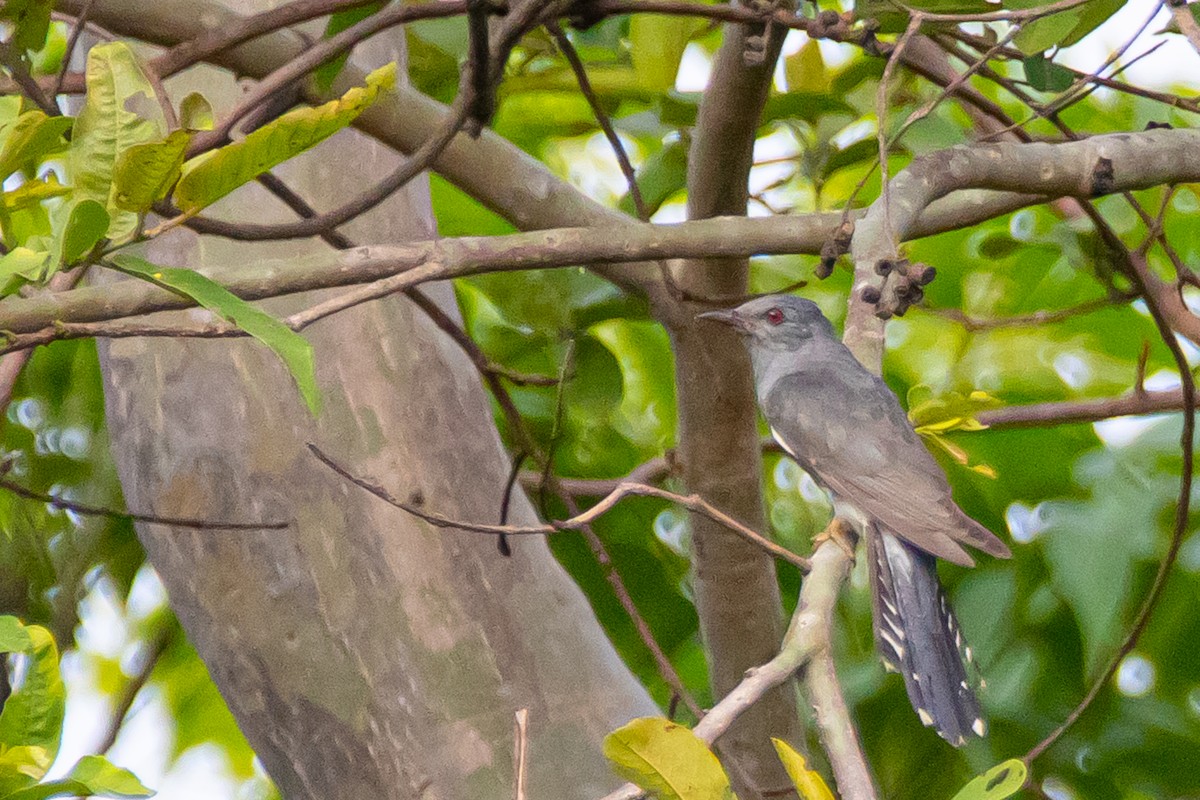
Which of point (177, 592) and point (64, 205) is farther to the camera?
point (177, 592)

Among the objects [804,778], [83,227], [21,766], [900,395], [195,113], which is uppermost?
[83,227]

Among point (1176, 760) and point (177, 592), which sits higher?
point (177, 592)

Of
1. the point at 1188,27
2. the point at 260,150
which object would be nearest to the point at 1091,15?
the point at 1188,27

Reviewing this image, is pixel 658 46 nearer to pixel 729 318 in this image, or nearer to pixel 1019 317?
pixel 729 318

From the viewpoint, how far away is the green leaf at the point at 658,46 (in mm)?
3080

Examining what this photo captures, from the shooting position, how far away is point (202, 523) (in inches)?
86.9

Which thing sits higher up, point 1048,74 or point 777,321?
point 1048,74

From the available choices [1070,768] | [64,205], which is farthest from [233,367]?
[1070,768]

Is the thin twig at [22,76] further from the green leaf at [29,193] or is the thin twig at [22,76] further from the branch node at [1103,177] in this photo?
the branch node at [1103,177]

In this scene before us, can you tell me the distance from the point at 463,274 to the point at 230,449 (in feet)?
2.33

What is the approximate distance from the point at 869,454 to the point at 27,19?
5.62 ft

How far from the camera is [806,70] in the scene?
10.7ft

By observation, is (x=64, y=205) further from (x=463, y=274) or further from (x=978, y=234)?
(x=978, y=234)

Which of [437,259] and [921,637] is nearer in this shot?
[437,259]
